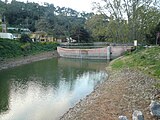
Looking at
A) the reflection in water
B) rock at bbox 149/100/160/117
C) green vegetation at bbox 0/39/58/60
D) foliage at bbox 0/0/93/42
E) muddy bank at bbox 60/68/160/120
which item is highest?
foliage at bbox 0/0/93/42

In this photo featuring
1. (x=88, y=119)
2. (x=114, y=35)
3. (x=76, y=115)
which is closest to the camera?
(x=88, y=119)

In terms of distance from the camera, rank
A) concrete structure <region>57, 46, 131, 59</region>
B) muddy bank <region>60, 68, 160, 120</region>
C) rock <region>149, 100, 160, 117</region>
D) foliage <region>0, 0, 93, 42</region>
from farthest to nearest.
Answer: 1. foliage <region>0, 0, 93, 42</region>
2. concrete structure <region>57, 46, 131, 59</region>
3. muddy bank <region>60, 68, 160, 120</region>
4. rock <region>149, 100, 160, 117</region>

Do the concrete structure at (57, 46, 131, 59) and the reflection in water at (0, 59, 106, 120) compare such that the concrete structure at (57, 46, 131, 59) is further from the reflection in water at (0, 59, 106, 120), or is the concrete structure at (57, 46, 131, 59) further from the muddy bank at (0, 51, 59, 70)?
the reflection in water at (0, 59, 106, 120)

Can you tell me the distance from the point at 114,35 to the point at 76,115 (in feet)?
141

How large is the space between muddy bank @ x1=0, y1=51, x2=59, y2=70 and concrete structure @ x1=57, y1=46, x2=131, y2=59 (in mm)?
2635

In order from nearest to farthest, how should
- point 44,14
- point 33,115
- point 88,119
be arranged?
point 88,119
point 33,115
point 44,14

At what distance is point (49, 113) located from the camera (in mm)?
15523

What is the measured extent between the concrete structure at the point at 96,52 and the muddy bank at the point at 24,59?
8.65ft

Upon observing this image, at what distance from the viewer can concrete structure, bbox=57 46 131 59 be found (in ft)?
155

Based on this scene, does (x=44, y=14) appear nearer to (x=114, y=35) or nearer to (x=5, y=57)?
(x=114, y=35)

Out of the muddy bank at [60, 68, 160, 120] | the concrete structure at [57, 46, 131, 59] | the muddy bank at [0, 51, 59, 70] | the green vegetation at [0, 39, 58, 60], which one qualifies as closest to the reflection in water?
the muddy bank at [60, 68, 160, 120]

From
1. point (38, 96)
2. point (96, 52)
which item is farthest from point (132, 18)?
point (38, 96)

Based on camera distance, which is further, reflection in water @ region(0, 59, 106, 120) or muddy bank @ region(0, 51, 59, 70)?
muddy bank @ region(0, 51, 59, 70)

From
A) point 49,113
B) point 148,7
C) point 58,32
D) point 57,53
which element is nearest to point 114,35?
point 148,7
